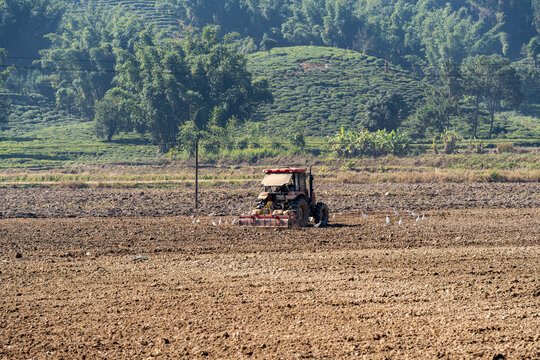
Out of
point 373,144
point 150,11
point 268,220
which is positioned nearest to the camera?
point 268,220

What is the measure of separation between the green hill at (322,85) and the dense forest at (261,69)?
0.29 metres

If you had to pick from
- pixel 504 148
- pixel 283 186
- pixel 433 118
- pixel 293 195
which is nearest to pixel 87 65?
pixel 433 118

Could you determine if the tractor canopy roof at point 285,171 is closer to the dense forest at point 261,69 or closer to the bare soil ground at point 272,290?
the bare soil ground at point 272,290

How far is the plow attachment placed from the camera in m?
22.5

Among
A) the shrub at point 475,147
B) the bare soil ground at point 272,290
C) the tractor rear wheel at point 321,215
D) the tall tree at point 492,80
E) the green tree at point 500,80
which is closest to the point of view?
the bare soil ground at point 272,290

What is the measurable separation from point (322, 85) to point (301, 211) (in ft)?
252

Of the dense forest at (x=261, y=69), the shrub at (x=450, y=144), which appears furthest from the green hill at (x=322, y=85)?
the shrub at (x=450, y=144)

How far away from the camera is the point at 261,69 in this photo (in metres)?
105

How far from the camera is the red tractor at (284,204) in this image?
22.7 m

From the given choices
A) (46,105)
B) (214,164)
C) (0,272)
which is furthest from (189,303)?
(46,105)

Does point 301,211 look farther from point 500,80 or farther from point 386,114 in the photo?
point 500,80

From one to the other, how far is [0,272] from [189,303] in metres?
5.73

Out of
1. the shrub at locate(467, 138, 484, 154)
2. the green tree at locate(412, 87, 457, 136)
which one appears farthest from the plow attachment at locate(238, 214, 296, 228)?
the green tree at locate(412, 87, 457, 136)

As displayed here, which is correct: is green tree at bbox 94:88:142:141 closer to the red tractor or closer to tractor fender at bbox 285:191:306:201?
the red tractor
